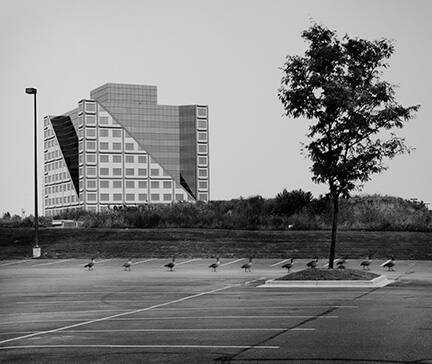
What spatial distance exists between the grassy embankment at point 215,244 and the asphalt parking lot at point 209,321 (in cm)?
1210

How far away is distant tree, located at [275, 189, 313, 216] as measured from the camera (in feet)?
190

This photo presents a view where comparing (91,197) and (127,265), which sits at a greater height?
(91,197)

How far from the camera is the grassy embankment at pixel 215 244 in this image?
4238cm

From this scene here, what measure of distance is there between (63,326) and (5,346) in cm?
273

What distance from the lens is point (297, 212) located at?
189 ft

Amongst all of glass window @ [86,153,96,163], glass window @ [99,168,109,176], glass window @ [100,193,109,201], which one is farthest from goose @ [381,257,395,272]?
glass window @ [86,153,96,163]

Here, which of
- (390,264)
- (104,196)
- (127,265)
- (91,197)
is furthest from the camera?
(104,196)

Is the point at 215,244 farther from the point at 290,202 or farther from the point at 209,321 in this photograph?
the point at 209,321

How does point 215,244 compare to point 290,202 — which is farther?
point 290,202

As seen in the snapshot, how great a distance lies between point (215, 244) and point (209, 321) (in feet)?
96.8

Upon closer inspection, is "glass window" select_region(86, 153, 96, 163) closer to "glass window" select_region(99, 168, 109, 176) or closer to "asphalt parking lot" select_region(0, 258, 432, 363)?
"glass window" select_region(99, 168, 109, 176)

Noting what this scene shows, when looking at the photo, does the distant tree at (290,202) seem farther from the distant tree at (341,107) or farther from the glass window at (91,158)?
the glass window at (91,158)

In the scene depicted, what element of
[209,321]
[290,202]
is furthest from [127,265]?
[290,202]

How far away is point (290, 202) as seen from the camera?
59.2 m
